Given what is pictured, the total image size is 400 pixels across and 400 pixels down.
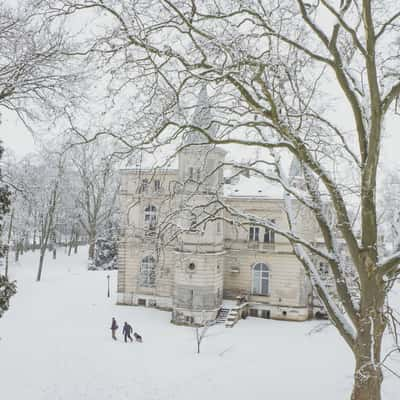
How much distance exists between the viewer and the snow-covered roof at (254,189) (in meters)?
27.2

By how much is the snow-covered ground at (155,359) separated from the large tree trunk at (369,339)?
713 cm

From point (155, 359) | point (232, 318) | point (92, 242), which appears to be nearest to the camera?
point (155, 359)

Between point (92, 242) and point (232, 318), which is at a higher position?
point (92, 242)

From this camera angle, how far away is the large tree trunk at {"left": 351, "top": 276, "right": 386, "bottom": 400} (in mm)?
7527

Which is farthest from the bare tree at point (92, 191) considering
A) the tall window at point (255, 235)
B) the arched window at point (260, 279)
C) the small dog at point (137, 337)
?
the arched window at point (260, 279)

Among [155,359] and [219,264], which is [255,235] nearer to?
[219,264]

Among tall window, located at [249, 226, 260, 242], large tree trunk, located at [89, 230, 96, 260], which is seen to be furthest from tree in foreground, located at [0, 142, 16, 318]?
large tree trunk, located at [89, 230, 96, 260]

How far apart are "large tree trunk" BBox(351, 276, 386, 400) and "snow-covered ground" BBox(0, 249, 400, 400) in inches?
281

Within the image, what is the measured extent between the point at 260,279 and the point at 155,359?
420 inches

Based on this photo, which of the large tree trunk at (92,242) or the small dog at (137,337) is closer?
the small dog at (137,337)

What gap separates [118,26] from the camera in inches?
289

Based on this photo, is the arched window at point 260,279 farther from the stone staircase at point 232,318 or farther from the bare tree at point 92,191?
the bare tree at point 92,191

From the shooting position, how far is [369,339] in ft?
24.8

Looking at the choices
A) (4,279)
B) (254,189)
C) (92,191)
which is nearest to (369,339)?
(4,279)
